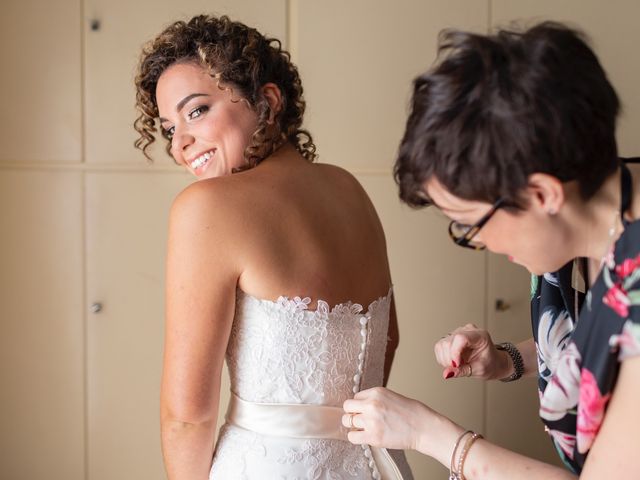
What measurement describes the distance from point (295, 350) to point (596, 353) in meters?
0.52

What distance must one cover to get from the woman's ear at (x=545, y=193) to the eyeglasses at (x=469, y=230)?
4 centimetres

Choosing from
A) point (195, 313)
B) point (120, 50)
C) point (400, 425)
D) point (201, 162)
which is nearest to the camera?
point (400, 425)

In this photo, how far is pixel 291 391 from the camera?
3.98 ft

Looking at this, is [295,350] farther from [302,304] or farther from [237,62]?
[237,62]

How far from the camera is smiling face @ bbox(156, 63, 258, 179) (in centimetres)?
135

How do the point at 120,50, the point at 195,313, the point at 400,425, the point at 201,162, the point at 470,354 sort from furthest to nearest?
the point at 120,50
the point at 201,162
the point at 470,354
the point at 195,313
the point at 400,425

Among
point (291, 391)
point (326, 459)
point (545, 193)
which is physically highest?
point (545, 193)

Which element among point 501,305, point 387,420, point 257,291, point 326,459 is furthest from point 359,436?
point 501,305

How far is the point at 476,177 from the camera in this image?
32.4 inches

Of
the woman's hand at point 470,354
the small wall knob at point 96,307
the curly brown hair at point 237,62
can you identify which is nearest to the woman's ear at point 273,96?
the curly brown hair at point 237,62

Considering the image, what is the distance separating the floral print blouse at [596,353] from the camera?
0.80 m

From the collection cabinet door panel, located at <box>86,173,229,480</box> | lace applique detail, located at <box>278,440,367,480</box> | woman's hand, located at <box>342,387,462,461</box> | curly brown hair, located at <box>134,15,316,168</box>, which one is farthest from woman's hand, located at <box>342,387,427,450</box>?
cabinet door panel, located at <box>86,173,229,480</box>

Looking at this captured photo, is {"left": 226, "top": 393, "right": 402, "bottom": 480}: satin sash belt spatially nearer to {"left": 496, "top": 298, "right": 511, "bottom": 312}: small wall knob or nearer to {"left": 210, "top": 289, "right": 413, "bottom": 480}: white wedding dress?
{"left": 210, "top": 289, "right": 413, "bottom": 480}: white wedding dress

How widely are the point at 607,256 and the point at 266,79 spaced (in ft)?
2.62
